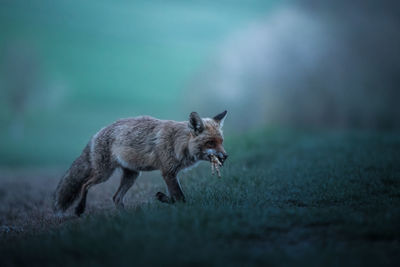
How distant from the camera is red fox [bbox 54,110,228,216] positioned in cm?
648

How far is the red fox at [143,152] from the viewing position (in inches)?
255

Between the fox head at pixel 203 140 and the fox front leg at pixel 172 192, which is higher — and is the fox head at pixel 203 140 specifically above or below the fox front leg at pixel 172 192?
above

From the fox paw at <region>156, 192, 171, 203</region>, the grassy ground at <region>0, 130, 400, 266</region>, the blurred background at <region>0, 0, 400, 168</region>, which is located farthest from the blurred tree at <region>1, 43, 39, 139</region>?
the fox paw at <region>156, 192, 171, 203</region>

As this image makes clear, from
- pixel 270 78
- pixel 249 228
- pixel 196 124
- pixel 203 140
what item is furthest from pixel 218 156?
pixel 270 78

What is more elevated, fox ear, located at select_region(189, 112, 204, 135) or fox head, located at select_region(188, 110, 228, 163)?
fox ear, located at select_region(189, 112, 204, 135)

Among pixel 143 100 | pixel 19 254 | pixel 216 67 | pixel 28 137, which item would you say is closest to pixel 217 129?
pixel 19 254

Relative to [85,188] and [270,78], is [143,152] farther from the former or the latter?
[270,78]

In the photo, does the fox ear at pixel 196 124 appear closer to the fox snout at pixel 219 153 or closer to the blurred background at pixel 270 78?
the fox snout at pixel 219 153

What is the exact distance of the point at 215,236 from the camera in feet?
14.6

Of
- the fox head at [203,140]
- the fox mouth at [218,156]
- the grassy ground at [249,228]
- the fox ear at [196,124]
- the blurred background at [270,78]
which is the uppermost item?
the blurred background at [270,78]

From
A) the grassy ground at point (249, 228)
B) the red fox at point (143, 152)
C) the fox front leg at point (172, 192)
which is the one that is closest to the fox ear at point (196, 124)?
the red fox at point (143, 152)

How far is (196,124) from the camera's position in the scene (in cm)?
640

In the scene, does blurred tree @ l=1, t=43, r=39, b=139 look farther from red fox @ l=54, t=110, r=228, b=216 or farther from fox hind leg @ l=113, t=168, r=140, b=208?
fox hind leg @ l=113, t=168, r=140, b=208

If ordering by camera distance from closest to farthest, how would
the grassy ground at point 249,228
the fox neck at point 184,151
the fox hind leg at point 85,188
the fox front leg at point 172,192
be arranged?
the grassy ground at point 249,228, the fox front leg at point 172,192, the fox neck at point 184,151, the fox hind leg at point 85,188
